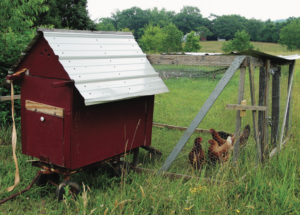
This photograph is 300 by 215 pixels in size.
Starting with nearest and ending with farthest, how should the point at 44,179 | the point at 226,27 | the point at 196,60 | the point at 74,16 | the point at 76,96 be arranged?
1. the point at 76,96
2. the point at 44,179
3. the point at 196,60
4. the point at 74,16
5. the point at 226,27

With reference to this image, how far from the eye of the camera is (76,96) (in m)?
3.21

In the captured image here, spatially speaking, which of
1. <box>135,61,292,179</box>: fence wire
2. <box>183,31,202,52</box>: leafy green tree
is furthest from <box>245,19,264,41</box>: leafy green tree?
<box>135,61,292,179</box>: fence wire

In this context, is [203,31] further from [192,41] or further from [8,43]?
[8,43]

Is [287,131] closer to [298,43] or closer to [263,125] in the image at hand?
[263,125]

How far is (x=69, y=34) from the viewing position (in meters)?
3.54

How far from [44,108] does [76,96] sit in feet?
1.65

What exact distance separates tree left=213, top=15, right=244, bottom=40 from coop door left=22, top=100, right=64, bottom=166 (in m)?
87.9

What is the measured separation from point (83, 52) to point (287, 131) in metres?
4.74

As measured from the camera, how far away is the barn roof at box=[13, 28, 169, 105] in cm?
313

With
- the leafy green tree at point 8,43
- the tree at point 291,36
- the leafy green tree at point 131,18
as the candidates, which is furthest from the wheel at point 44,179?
the leafy green tree at point 131,18

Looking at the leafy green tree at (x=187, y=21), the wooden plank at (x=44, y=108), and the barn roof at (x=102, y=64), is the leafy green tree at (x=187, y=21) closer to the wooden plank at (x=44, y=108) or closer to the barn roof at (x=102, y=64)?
the barn roof at (x=102, y=64)

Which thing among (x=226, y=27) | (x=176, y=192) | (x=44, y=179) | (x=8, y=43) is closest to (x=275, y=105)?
(x=176, y=192)

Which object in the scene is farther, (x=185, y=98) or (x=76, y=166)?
(x=185, y=98)

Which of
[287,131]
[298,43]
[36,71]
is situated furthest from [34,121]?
[298,43]
